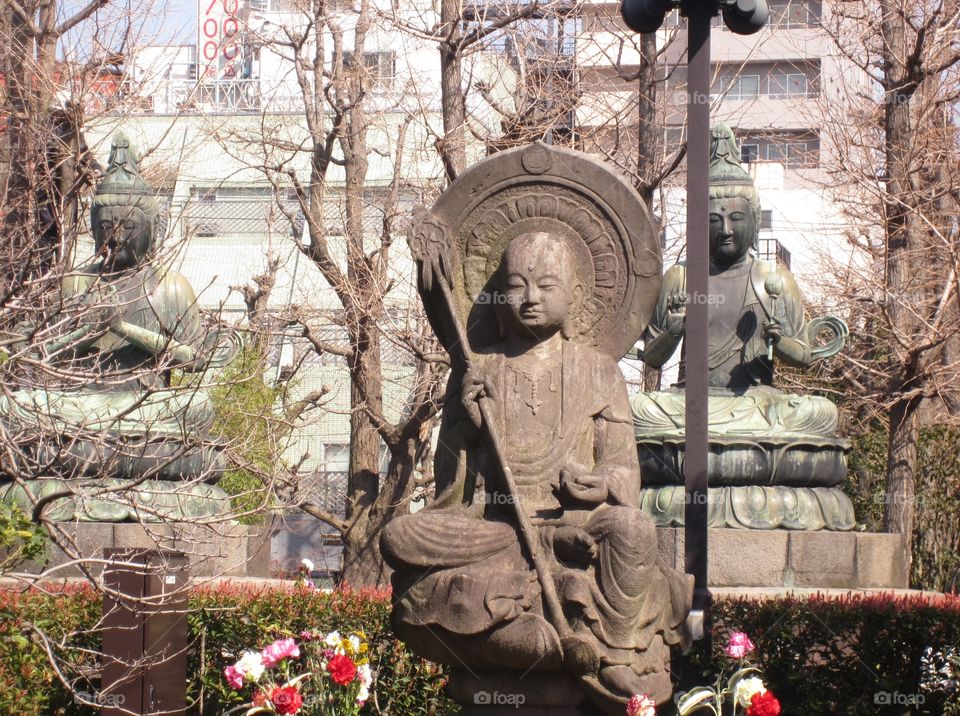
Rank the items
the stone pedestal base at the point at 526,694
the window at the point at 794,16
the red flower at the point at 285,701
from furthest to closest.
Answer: the window at the point at 794,16
the red flower at the point at 285,701
the stone pedestal base at the point at 526,694

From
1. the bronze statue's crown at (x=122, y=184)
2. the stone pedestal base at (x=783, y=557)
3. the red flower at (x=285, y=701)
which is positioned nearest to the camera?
the red flower at (x=285, y=701)

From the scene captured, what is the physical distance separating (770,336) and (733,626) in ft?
8.85

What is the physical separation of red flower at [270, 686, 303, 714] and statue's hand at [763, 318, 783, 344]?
4582 millimetres

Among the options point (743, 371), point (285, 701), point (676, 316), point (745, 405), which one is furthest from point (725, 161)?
point (285, 701)

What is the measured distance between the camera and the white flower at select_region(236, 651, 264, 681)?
A: 275 inches

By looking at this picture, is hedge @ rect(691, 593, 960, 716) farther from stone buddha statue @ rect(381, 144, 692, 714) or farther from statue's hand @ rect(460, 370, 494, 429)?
statue's hand @ rect(460, 370, 494, 429)

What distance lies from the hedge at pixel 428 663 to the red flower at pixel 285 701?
3.10 feet

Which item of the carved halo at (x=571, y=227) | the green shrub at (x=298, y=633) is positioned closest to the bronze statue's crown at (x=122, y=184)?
the green shrub at (x=298, y=633)

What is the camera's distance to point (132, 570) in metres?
7.66

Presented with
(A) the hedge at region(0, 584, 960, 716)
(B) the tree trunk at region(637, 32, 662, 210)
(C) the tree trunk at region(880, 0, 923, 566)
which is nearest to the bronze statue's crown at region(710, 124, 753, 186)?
(B) the tree trunk at region(637, 32, 662, 210)

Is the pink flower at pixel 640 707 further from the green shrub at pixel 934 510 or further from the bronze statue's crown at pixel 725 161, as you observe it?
the green shrub at pixel 934 510

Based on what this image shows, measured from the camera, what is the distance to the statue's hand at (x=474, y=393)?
22.0 ft

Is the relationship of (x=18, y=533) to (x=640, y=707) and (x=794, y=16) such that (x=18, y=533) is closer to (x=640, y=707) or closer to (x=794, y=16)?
(x=640, y=707)

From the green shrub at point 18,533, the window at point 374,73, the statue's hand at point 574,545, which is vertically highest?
the window at point 374,73
